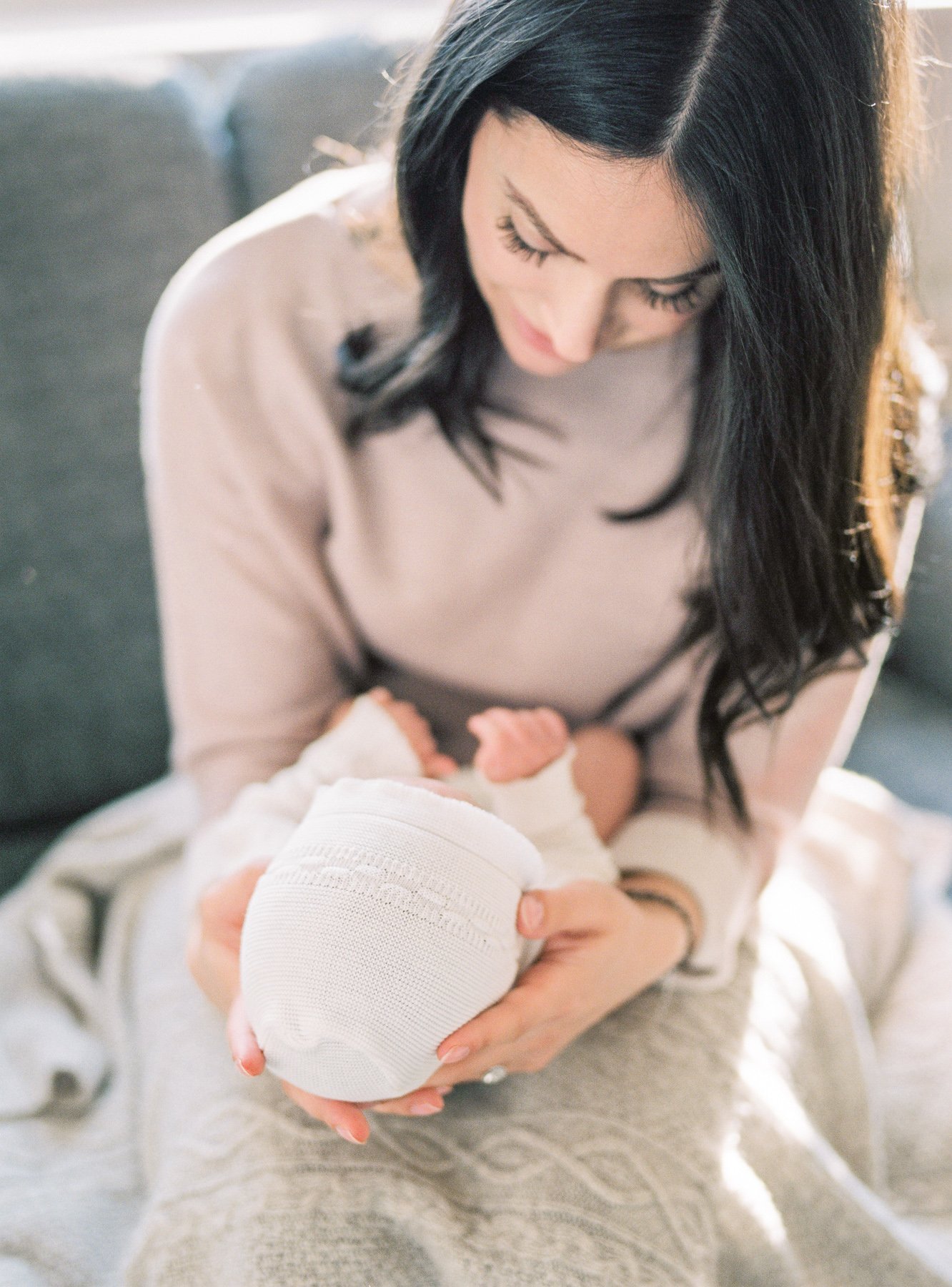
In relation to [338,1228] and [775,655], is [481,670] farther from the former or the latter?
[338,1228]

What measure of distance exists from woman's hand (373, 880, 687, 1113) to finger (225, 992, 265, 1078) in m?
0.10

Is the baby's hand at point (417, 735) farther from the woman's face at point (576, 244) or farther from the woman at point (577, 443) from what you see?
the woman's face at point (576, 244)

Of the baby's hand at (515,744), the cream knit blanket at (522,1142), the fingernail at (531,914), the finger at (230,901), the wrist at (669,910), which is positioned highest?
the baby's hand at (515,744)

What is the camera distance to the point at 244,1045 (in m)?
0.62

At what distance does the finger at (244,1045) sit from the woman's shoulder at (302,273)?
1.73 ft

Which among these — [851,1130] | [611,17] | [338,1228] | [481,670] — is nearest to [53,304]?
[481,670]

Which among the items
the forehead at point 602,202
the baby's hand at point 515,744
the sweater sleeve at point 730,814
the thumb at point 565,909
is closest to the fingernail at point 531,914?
the thumb at point 565,909

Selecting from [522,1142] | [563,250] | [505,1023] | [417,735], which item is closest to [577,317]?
[563,250]

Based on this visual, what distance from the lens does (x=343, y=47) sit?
1206 mm

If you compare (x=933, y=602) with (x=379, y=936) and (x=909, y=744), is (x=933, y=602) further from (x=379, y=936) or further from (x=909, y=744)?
(x=379, y=936)

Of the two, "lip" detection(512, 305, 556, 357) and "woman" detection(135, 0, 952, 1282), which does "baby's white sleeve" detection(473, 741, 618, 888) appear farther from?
"lip" detection(512, 305, 556, 357)

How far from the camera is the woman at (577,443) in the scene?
59 cm

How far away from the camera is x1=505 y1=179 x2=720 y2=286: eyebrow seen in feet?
2.08

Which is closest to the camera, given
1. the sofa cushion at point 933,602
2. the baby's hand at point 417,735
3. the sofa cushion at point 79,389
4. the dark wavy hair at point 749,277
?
the dark wavy hair at point 749,277
